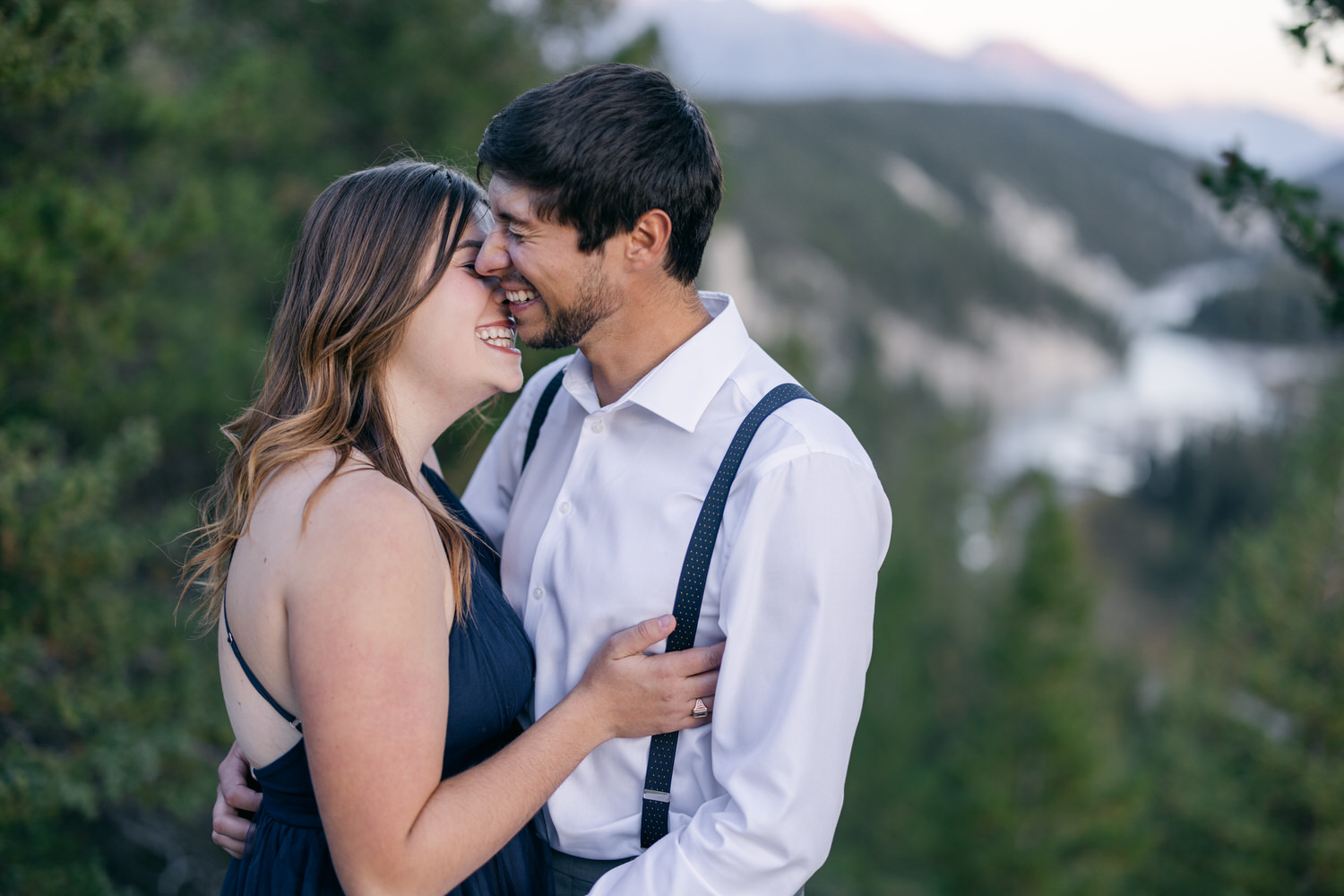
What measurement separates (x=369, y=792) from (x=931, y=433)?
6832 centimetres

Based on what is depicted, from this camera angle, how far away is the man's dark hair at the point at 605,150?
259cm

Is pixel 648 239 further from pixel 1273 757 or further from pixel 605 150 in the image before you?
pixel 1273 757

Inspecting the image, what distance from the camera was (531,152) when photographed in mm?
2631

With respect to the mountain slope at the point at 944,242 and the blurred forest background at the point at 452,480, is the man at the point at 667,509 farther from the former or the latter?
the mountain slope at the point at 944,242

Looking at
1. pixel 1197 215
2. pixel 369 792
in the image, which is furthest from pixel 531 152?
pixel 1197 215

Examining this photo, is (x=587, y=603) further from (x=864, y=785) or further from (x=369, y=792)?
(x=864, y=785)

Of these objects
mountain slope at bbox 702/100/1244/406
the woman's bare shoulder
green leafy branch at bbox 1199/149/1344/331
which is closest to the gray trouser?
the woman's bare shoulder

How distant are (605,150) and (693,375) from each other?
64 cm

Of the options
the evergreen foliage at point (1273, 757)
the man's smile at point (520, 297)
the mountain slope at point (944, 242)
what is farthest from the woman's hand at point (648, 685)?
the mountain slope at point (944, 242)

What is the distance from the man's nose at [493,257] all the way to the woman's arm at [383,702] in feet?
2.26

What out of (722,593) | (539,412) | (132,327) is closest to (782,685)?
(722,593)

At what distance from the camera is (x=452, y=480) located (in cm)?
1297

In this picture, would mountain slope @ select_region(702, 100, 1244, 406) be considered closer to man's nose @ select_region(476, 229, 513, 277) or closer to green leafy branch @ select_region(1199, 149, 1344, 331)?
green leafy branch @ select_region(1199, 149, 1344, 331)

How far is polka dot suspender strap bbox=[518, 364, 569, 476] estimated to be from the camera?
330cm
